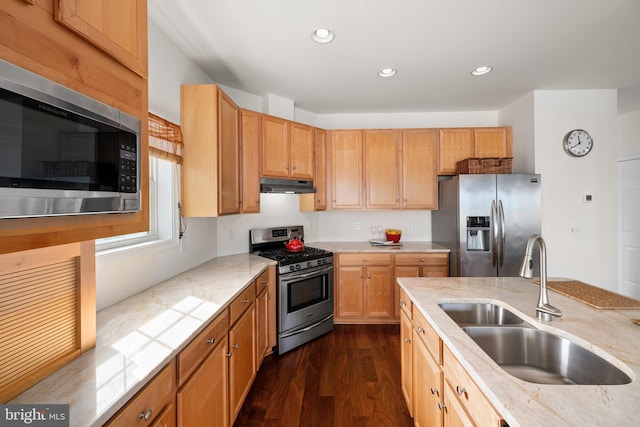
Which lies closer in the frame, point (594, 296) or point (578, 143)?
point (594, 296)

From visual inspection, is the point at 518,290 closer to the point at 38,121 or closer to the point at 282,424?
the point at 282,424

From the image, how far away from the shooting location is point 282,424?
1925mm

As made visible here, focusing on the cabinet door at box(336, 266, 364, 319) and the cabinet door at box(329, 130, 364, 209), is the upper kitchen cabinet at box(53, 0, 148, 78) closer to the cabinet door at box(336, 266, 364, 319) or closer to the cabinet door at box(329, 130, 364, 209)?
the cabinet door at box(329, 130, 364, 209)

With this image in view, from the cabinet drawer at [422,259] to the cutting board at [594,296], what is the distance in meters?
1.45

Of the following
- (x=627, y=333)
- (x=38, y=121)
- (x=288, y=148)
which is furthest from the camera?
(x=288, y=148)

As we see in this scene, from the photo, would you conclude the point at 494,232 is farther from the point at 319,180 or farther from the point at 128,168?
the point at 128,168

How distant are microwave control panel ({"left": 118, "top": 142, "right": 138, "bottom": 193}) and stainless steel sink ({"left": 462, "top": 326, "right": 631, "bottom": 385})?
5.08ft

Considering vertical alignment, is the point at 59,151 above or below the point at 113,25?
below

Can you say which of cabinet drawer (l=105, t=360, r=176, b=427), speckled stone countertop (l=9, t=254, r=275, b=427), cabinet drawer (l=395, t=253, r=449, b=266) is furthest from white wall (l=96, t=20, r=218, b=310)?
cabinet drawer (l=395, t=253, r=449, b=266)

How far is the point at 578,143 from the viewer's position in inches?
126

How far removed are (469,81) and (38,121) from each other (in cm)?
337

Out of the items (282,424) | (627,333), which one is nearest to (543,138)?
(627,333)

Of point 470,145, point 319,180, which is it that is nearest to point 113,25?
point 319,180

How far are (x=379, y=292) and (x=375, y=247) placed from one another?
55 cm
